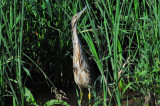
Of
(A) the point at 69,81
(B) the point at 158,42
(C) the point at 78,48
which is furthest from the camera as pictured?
(A) the point at 69,81

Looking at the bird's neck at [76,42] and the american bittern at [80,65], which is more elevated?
the bird's neck at [76,42]

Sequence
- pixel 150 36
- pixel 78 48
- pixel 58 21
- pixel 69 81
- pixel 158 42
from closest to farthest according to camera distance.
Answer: pixel 158 42 → pixel 150 36 → pixel 78 48 → pixel 58 21 → pixel 69 81

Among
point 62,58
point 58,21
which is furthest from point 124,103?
point 58,21

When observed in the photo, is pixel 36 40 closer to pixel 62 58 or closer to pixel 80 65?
pixel 62 58

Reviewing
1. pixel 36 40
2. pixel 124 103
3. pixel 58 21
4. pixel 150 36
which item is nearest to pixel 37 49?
pixel 36 40

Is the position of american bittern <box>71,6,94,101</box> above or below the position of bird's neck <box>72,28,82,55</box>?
below

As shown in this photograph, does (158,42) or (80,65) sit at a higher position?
(158,42)

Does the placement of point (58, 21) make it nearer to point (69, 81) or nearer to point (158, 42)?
point (69, 81)

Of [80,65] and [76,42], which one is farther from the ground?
[76,42]

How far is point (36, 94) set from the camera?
3990 mm

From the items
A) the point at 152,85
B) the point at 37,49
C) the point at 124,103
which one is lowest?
the point at 124,103

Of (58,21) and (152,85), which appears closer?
(152,85)

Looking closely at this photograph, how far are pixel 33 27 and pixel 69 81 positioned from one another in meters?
0.91

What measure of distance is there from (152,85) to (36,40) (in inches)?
64.9
